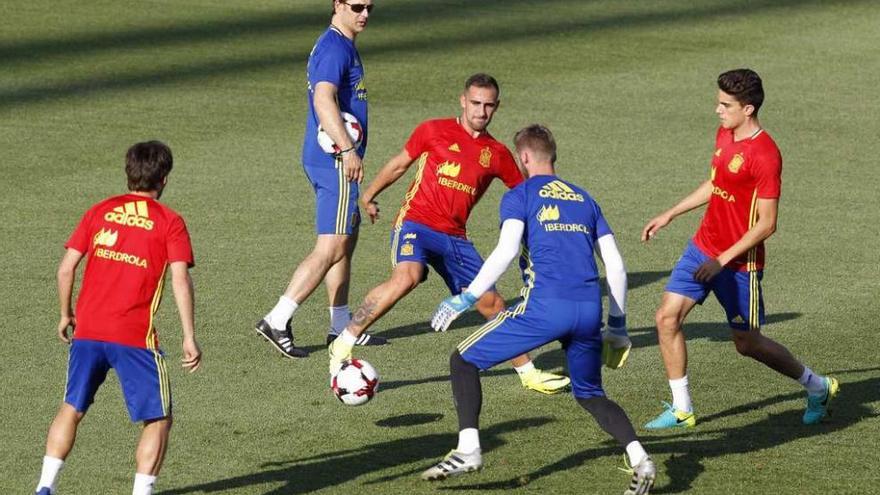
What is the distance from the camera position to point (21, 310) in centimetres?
1199

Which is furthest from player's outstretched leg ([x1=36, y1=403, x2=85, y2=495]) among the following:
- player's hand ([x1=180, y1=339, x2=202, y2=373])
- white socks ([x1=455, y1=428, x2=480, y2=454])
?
white socks ([x1=455, y1=428, x2=480, y2=454])

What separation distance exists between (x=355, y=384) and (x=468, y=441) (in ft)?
4.91

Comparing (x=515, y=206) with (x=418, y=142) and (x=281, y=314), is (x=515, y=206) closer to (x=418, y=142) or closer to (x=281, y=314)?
(x=418, y=142)

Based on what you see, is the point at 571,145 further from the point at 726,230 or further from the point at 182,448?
the point at 182,448

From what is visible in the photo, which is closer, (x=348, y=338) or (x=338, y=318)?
(x=348, y=338)

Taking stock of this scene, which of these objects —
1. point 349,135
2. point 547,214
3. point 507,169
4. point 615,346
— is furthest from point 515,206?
point 349,135

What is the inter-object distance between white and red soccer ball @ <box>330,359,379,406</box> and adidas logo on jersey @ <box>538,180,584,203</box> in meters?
1.92

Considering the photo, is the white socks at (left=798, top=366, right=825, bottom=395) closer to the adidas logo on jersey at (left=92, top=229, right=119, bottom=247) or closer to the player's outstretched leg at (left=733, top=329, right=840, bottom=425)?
the player's outstretched leg at (left=733, top=329, right=840, bottom=425)

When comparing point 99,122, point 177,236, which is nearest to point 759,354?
point 177,236

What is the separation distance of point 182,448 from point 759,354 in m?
3.56

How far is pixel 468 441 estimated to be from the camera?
824 cm

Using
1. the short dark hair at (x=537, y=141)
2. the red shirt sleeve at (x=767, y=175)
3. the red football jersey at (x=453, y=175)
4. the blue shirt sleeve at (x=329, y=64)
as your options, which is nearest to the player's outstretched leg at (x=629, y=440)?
the short dark hair at (x=537, y=141)

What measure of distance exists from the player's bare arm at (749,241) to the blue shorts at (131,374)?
342cm

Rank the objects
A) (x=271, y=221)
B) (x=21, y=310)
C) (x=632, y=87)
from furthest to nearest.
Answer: (x=632, y=87) → (x=271, y=221) → (x=21, y=310)
